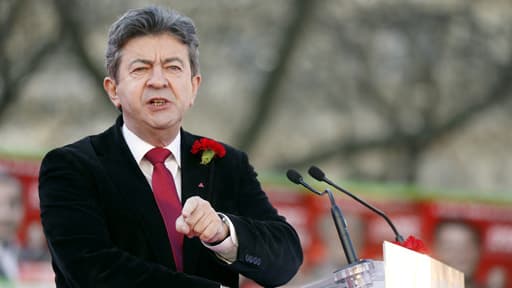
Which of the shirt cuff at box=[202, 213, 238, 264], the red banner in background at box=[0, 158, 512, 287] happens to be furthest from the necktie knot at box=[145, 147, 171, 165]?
the red banner in background at box=[0, 158, 512, 287]

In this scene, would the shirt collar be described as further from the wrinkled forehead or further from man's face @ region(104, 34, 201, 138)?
the wrinkled forehead

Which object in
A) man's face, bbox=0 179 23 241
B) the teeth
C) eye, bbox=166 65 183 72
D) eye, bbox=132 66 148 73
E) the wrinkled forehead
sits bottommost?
the teeth

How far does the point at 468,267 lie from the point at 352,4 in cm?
396

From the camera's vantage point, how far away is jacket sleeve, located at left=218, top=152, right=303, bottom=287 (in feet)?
12.4

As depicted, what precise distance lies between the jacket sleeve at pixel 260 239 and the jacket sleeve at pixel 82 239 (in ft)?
0.54

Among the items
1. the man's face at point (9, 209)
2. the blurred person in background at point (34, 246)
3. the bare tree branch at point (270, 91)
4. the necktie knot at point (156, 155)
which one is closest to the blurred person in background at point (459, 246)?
the bare tree branch at point (270, 91)

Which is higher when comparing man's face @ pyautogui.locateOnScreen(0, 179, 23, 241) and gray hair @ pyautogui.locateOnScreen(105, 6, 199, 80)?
man's face @ pyautogui.locateOnScreen(0, 179, 23, 241)

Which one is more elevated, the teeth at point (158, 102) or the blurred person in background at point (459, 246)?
the blurred person in background at point (459, 246)

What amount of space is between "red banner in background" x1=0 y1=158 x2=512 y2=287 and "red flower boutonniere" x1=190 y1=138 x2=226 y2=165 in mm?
6694

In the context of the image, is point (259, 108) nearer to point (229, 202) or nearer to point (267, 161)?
point (267, 161)

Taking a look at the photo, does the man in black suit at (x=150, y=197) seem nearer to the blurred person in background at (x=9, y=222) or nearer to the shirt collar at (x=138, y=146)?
the shirt collar at (x=138, y=146)

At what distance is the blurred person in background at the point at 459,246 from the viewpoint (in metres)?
13.1

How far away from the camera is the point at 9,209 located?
10328 mm

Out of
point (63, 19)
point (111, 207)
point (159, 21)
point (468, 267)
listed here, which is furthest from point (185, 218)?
point (63, 19)
